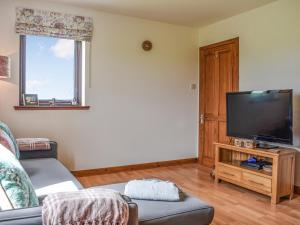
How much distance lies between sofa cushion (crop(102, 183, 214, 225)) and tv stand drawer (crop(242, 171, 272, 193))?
A: 5.32 feet

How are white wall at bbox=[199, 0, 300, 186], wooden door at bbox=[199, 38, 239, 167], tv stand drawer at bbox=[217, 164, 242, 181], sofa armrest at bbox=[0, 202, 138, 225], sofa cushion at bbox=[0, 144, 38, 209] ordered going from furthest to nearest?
wooden door at bbox=[199, 38, 239, 167]
tv stand drawer at bbox=[217, 164, 242, 181]
white wall at bbox=[199, 0, 300, 186]
sofa cushion at bbox=[0, 144, 38, 209]
sofa armrest at bbox=[0, 202, 138, 225]

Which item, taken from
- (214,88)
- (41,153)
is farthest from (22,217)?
(214,88)

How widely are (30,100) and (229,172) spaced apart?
9.22 ft

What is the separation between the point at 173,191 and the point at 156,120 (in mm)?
2787

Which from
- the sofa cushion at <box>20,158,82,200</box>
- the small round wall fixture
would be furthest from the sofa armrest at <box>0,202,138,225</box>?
the small round wall fixture

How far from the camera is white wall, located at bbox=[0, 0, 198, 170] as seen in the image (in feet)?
12.6

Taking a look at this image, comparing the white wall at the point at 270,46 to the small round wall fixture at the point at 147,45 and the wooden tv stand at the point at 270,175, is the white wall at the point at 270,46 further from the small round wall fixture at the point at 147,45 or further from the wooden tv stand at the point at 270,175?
the small round wall fixture at the point at 147,45

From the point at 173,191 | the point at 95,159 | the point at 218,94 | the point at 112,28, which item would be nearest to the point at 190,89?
the point at 218,94

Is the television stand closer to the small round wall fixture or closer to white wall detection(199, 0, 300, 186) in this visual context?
white wall detection(199, 0, 300, 186)

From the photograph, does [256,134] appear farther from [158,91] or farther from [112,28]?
[112,28]

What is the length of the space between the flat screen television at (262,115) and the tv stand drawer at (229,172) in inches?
17.5

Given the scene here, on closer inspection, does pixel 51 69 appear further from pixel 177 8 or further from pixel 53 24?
pixel 177 8

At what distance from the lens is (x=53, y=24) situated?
3.88m

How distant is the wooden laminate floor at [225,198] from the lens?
2760 millimetres
